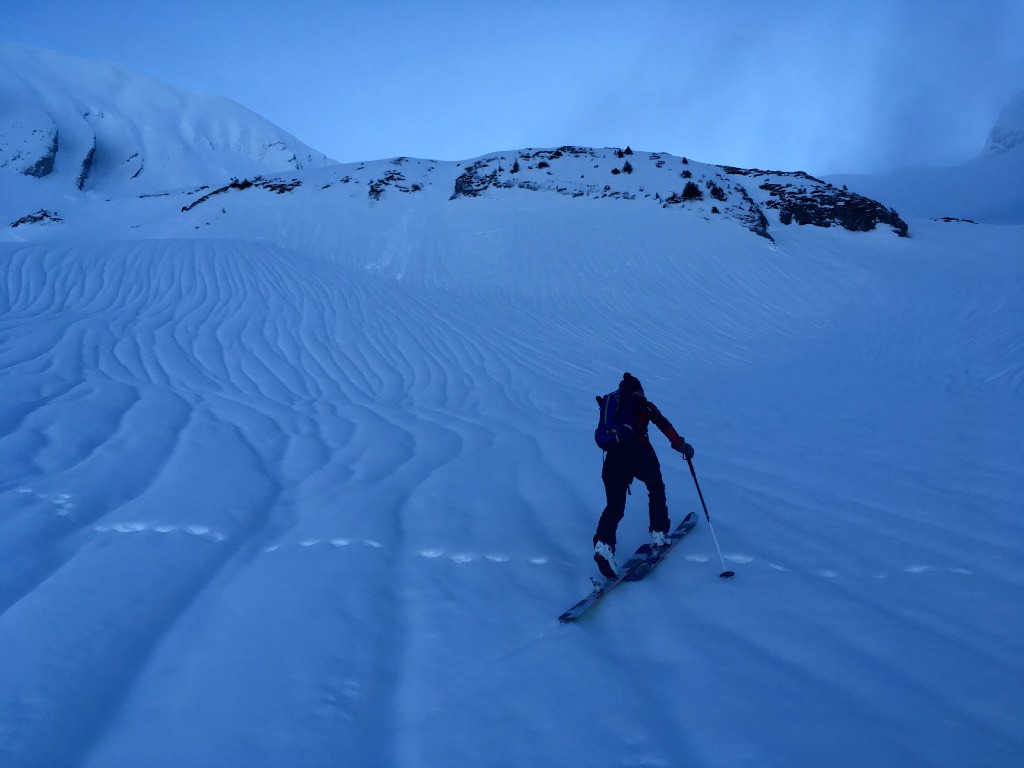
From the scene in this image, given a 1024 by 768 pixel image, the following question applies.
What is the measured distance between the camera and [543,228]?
54.9ft

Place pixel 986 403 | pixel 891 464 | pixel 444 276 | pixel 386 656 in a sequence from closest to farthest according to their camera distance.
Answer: pixel 386 656 < pixel 891 464 < pixel 986 403 < pixel 444 276

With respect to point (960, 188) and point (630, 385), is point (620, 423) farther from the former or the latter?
point (960, 188)

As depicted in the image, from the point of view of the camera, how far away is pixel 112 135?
4328 cm

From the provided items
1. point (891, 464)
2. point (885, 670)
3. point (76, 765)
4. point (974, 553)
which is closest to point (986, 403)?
point (891, 464)

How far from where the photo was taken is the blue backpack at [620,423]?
3.13 meters

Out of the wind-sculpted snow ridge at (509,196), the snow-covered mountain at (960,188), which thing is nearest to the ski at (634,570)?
the wind-sculpted snow ridge at (509,196)

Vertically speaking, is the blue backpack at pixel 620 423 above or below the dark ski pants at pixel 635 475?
above

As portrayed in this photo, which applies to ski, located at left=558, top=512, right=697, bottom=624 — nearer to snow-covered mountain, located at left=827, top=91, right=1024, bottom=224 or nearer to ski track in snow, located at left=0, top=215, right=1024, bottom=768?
ski track in snow, located at left=0, top=215, right=1024, bottom=768

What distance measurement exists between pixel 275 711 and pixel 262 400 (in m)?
4.85

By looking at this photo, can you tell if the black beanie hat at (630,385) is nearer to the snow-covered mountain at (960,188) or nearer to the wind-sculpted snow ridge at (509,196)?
the wind-sculpted snow ridge at (509,196)

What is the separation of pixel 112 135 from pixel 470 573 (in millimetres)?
Answer: 53157

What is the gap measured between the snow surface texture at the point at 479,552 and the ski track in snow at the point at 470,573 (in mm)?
15

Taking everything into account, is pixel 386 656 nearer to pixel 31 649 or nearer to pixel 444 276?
pixel 31 649

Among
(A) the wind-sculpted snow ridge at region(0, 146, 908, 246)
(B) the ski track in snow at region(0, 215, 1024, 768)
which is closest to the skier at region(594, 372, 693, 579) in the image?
(B) the ski track in snow at region(0, 215, 1024, 768)
